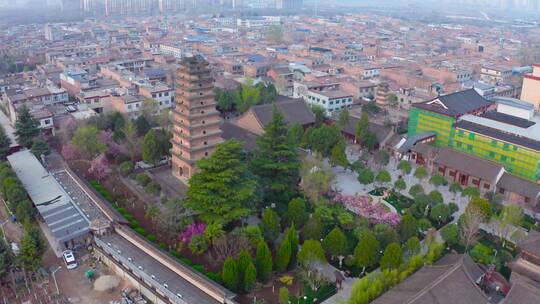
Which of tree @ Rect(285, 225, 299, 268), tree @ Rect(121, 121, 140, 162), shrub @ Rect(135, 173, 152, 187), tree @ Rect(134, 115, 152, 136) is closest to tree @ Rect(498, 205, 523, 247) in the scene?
tree @ Rect(285, 225, 299, 268)

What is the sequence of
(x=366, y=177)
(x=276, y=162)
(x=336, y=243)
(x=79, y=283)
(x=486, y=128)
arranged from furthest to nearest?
(x=486, y=128) < (x=366, y=177) < (x=276, y=162) < (x=336, y=243) < (x=79, y=283)

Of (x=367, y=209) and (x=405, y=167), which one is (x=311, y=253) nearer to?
(x=367, y=209)

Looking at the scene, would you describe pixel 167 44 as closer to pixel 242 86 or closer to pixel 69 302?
pixel 242 86

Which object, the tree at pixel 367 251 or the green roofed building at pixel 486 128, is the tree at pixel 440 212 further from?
the green roofed building at pixel 486 128

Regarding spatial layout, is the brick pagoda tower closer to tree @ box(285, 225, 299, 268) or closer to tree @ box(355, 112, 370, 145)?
tree @ box(285, 225, 299, 268)

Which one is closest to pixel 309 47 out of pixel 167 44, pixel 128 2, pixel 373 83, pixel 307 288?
pixel 167 44

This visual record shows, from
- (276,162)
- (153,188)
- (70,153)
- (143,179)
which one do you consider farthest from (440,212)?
(70,153)

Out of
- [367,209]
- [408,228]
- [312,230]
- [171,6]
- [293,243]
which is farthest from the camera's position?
[171,6]
